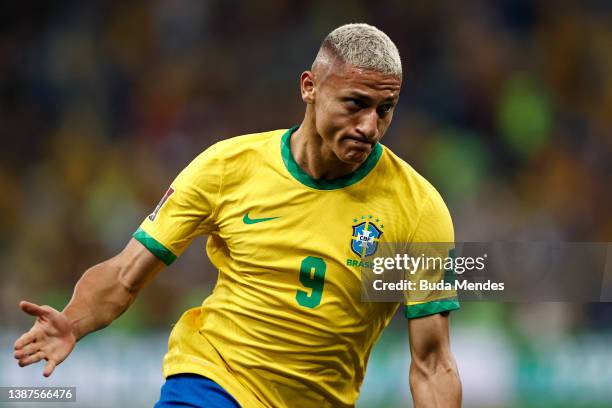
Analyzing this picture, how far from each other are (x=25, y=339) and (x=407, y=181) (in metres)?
1.71

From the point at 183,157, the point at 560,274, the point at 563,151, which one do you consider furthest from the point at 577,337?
the point at 183,157

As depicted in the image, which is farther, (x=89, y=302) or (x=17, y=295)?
(x=17, y=295)

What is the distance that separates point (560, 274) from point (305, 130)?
255 cm

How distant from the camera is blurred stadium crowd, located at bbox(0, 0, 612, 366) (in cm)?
1042

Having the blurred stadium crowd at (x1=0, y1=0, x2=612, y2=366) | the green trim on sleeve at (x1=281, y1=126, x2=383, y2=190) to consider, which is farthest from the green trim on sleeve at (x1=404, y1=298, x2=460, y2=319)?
the blurred stadium crowd at (x1=0, y1=0, x2=612, y2=366)

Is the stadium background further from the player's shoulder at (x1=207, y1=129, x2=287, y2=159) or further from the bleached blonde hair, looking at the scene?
the bleached blonde hair

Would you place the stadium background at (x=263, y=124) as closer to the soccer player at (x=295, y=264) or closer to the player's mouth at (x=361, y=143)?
the soccer player at (x=295, y=264)

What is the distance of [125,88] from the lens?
11.8 m

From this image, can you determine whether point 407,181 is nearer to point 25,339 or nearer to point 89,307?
point 89,307

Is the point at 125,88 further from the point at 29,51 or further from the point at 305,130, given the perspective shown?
the point at 305,130

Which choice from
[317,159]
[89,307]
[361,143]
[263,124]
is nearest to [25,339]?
[89,307]

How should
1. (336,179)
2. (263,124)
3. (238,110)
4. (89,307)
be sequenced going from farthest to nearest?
(238,110)
(263,124)
(336,179)
(89,307)

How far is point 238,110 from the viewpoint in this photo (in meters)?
11.5

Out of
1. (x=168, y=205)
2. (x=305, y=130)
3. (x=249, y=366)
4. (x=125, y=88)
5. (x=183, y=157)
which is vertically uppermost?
(x=125, y=88)
